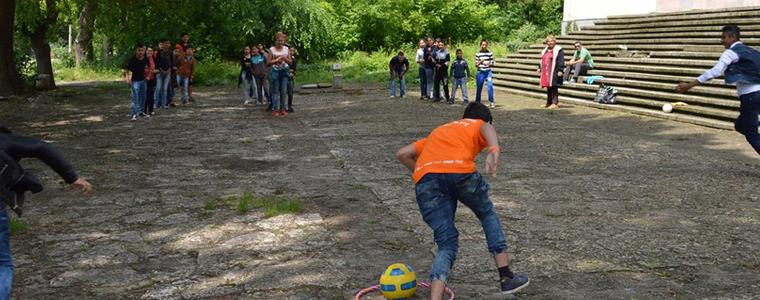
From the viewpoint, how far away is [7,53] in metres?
21.4

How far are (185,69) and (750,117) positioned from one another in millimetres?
14104

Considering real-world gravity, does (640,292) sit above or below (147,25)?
below

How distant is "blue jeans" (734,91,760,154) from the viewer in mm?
8633

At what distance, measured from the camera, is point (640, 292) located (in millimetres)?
4902

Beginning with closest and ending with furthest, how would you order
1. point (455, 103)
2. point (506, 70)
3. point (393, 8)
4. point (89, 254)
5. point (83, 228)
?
point (89, 254) < point (83, 228) < point (455, 103) < point (506, 70) < point (393, 8)

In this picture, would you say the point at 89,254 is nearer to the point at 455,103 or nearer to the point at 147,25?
the point at 455,103

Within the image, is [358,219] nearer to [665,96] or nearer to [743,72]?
[743,72]

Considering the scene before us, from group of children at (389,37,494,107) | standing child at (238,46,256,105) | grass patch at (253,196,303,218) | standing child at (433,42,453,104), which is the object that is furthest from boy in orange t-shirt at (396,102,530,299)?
standing child at (238,46,256,105)

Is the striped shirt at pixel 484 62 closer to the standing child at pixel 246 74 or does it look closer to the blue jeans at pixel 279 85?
the blue jeans at pixel 279 85

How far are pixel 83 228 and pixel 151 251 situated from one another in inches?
45.2

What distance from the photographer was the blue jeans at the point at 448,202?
15.0 feet

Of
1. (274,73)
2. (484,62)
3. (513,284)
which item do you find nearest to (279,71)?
(274,73)

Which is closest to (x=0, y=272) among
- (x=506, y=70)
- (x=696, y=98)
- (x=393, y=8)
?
(x=696, y=98)

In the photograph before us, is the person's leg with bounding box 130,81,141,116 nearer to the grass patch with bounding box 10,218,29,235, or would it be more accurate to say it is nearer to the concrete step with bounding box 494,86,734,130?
the grass patch with bounding box 10,218,29,235
